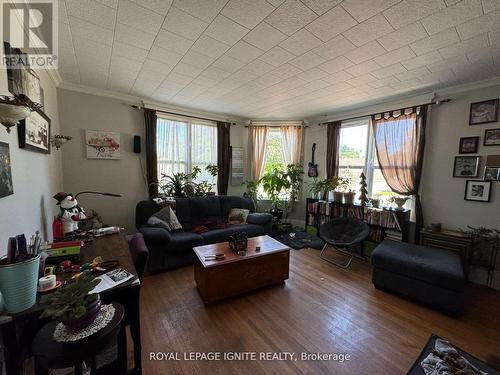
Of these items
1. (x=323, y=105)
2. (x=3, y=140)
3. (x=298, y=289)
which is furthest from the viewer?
(x=323, y=105)

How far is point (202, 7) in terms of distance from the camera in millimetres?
1506

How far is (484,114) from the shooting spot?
8.61 ft

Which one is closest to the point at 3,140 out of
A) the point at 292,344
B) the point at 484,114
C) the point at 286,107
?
the point at 292,344

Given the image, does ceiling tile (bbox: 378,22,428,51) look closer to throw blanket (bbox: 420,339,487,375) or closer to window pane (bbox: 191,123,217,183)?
throw blanket (bbox: 420,339,487,375)

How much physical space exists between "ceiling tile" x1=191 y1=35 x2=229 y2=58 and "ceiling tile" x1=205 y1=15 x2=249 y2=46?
6 centimetres

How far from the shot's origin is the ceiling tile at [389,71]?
2.32 meters

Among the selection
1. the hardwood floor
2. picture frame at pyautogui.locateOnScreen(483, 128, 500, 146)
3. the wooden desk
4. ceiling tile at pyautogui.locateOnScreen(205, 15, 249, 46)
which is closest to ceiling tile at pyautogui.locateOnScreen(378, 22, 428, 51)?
ceiling tile at pyautogui.locateOnScreen(205, 15, 249, 46)

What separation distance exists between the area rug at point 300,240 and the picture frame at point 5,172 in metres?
3.53

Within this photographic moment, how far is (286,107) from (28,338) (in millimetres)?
4135

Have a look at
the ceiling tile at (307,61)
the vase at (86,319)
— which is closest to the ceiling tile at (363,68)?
the ceiling tile at (307,61)

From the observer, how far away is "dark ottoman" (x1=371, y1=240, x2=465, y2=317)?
1.97 m

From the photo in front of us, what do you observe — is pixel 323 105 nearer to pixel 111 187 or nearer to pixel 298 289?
pixel 298 289

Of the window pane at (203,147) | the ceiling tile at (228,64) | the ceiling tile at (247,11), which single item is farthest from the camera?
the window pane at (203,147)

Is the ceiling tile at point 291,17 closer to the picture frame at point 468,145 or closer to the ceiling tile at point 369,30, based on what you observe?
the ceiling tile at point 369,30
